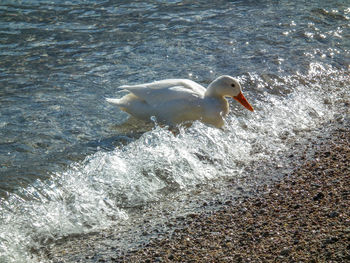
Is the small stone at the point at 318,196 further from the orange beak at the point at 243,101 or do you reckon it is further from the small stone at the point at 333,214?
the orange beak at the point at 243,101

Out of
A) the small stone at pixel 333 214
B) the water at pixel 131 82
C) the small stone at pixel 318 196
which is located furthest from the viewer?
the water at pixel 131 82

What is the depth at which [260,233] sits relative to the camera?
13.6 ft

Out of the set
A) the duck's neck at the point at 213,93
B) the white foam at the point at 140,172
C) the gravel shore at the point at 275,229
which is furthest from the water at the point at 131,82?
the gravel shore at the point at 275,229

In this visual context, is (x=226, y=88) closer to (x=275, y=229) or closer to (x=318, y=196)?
(x=318, y=196)

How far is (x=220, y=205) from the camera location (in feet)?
15.7

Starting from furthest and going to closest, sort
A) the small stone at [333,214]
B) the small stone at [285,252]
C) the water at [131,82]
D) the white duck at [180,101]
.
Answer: the white duck at [180,101] → the water at [131,82] → the small stone at [333,214] → the small stone at [285,252]

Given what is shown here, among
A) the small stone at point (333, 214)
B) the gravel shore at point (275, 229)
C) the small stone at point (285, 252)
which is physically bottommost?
the gravel shore at point (275, 229)

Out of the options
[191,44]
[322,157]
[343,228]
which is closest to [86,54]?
[191,44]

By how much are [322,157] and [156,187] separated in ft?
5.91

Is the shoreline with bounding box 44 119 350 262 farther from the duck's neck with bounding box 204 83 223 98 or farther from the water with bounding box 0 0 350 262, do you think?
the duck's neck with bounding box 204 83 223 98

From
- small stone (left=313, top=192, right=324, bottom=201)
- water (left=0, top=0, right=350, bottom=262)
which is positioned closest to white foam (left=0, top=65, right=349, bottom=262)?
water (left=0, top=0, right=350, bottom=262)

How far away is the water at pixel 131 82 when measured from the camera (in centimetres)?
517

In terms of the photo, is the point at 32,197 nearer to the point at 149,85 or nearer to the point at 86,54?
the point at 149,85

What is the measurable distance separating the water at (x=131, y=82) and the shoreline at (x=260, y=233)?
0.53 meters
